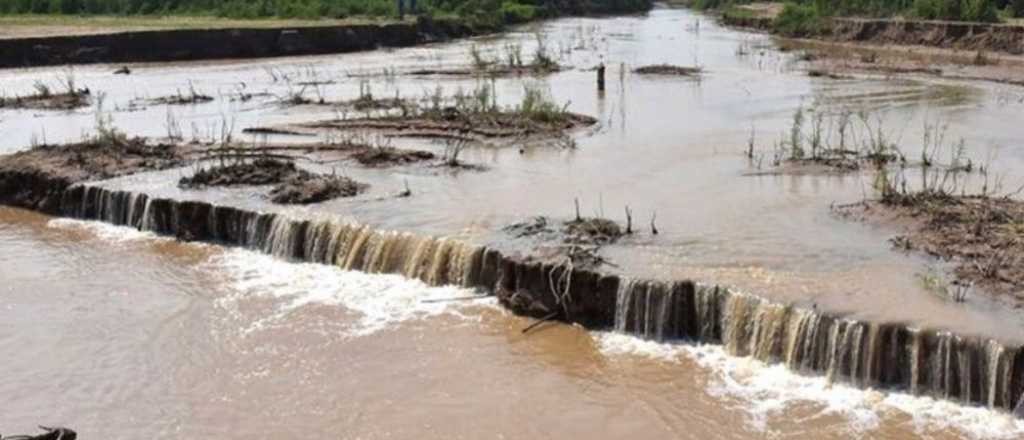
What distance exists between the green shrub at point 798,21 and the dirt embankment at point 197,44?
62.3ft

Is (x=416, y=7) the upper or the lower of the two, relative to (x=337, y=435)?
upper

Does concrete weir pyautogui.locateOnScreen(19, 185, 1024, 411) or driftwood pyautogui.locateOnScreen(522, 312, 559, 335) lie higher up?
concrete weir pyautogui.locateOnScreen(19, 185, 1024, 411)

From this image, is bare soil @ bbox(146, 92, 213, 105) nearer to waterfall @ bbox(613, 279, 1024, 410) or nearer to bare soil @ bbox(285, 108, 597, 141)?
bare soil @ bbox(285, 108, 597, 141)

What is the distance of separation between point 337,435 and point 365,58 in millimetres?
34552

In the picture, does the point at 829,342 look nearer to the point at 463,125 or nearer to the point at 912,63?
the point at 463,125

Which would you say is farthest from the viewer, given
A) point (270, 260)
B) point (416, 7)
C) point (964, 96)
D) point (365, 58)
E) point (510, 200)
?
point (416, 7)

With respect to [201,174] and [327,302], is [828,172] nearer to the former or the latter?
[327,302]

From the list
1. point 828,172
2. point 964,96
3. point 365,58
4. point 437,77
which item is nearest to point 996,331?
point 828,172

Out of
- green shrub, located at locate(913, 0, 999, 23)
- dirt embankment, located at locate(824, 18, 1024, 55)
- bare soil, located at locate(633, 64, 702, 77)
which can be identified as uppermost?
green shrub, located at locate(913, 0, 999, 23)

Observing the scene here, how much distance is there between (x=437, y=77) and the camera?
32.1 metres

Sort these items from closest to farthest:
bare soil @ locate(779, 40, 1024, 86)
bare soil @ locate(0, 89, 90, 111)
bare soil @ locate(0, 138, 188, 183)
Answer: bare soil @ locate(0, 138, 188, 183) < bare soil @ locate(0, 89, 90, 111) < bare soil @ locate(779, 40, 1024, 86)

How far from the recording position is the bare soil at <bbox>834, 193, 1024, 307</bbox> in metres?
10.4

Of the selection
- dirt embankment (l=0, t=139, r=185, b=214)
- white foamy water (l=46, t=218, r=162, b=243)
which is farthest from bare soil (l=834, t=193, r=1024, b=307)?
dirt embankment (l=0, t=139, r=185, b=214)

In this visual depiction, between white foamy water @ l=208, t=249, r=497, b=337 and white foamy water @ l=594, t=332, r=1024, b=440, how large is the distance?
8.34ft
